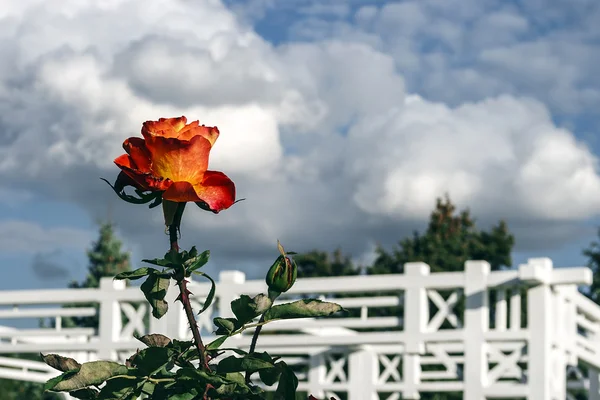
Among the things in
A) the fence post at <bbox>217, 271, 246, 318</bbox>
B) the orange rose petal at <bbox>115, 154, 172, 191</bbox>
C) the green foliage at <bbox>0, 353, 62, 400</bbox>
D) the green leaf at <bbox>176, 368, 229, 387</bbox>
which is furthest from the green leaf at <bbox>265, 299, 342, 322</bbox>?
the green foliage at <bbox>0, 353, 62, 400</bbox>

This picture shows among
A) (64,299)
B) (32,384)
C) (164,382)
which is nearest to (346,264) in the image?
(32,384)

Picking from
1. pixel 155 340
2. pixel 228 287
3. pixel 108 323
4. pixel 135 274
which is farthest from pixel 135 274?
pixel 108 323

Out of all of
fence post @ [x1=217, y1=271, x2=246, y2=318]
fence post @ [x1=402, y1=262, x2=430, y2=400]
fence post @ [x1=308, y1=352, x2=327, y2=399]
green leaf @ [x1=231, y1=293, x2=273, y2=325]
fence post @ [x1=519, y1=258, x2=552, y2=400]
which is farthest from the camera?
fence post @ [x1=308, y1=352, x2=327, y2=399]

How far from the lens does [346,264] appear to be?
1404 inches

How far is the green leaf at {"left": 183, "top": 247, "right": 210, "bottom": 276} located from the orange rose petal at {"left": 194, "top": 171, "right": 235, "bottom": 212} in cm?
6

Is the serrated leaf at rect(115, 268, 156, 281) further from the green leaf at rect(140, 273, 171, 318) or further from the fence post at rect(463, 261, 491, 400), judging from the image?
the fence post at rect(463, 261, 491, 400)

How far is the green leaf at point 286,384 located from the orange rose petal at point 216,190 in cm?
23

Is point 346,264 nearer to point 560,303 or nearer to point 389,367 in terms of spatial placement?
point 389,367

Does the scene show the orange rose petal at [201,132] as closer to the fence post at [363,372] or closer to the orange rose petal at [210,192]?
the orange rose petal at [210,192]

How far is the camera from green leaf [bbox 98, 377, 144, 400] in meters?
1.36

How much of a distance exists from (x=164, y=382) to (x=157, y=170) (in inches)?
11.0

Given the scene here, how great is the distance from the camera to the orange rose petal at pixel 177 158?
4.35ft

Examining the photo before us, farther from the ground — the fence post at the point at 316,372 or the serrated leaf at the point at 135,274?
the fence post at the point at 316,372

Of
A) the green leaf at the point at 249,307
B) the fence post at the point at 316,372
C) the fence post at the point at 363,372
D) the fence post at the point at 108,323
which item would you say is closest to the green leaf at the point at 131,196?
the green leaf at the point at 249,307
